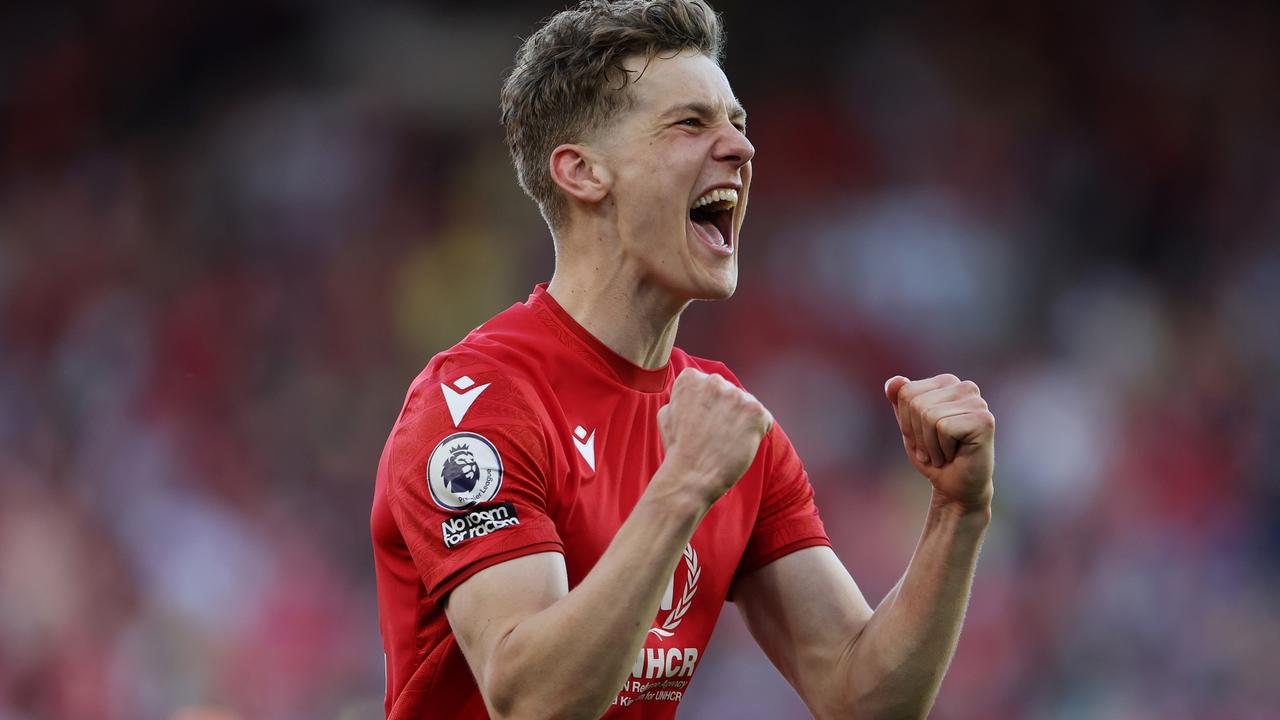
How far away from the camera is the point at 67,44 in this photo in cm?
885

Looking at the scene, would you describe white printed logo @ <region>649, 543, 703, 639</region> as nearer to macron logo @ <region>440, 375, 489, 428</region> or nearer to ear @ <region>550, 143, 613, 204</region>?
macron logo @ <region>440, 375, 489, 428</region>

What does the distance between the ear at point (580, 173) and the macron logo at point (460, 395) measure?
22.4 inches

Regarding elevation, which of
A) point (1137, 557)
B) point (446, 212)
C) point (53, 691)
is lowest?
point (53, 691)

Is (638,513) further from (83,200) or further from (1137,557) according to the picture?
(83,200)

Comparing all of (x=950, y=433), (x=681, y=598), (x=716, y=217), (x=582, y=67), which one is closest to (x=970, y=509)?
(x=950, y=433)

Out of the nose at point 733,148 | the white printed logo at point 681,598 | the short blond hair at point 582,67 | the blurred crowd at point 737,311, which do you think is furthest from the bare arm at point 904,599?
the blurred crowd at point 737,311

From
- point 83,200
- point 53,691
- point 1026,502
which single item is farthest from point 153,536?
point 1026,502

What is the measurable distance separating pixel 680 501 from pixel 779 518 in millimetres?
835

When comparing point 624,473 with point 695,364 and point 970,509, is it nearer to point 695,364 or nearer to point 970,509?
point 695,364

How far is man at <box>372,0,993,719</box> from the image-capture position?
93.7 inches

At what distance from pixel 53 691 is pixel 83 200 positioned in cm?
311

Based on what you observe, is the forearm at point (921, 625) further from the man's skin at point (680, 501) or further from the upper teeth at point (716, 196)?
the upper teeth at point (716, 196)

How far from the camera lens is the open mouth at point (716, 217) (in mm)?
3021

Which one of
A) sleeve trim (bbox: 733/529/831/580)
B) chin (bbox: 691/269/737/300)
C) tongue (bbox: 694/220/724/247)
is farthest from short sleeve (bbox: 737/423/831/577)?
tongue (bbox: 694/220/724/247)
